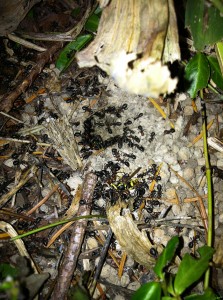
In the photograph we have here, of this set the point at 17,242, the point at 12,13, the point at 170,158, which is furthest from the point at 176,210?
the point at 12,13

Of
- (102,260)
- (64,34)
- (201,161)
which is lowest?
(102,260)

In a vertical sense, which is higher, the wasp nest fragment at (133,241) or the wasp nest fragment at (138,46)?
the wasp nest fragment at (138,46)

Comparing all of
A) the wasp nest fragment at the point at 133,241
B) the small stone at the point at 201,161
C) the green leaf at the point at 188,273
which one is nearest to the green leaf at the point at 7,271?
the wasp nest fragment at the point at 133,241

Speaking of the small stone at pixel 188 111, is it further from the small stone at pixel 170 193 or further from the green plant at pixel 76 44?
the green plant at pixel 76 44

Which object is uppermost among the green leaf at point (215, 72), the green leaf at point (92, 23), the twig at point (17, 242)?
the green leaf at point (92, 23)

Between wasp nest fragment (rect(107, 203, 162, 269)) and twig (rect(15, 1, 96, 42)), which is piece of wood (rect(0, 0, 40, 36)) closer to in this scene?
twig (rect(15, 1, 96, 42))

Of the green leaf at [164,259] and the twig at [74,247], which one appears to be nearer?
the green leaf at [164,259]

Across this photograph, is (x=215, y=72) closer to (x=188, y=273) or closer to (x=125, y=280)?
(x=188, y=273)
